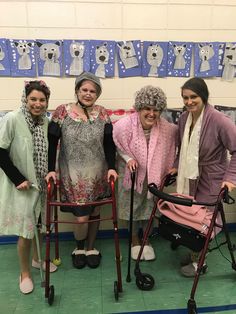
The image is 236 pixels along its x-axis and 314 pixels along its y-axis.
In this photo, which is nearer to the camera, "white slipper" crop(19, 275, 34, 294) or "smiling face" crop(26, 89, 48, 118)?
"smiling face" crop(26, 89, 48, 118)

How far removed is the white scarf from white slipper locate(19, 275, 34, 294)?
1252mm

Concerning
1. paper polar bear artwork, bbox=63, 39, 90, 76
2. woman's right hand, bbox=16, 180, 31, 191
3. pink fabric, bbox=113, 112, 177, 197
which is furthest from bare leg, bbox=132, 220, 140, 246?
paper polar bear artwork, bbox=63, 39, 90, 76

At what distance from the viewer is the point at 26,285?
2129mm

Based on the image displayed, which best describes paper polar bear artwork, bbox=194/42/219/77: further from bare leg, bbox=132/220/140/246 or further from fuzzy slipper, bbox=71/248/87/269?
fuzzy slipper, bbox=71/248/87/269

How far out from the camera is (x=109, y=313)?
75.2 inches

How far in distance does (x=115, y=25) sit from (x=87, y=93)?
2.15 ft

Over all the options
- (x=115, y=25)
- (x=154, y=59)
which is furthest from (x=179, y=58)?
(x=115, y=25)

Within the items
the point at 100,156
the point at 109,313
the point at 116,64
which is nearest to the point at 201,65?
the point at 116,64

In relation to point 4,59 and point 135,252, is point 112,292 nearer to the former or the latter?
point 135,252

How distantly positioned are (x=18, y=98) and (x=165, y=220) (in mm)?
1460

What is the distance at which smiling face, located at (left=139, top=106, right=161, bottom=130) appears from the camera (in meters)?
2.06

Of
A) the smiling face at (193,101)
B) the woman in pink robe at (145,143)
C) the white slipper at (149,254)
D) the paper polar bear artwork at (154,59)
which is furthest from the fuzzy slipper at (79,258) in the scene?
the paper polar bear artwork at (154,59)

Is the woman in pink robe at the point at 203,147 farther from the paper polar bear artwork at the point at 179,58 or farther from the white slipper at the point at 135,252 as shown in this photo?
the white slipper at the point at 135,252

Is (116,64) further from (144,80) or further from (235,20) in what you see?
(235,20)
